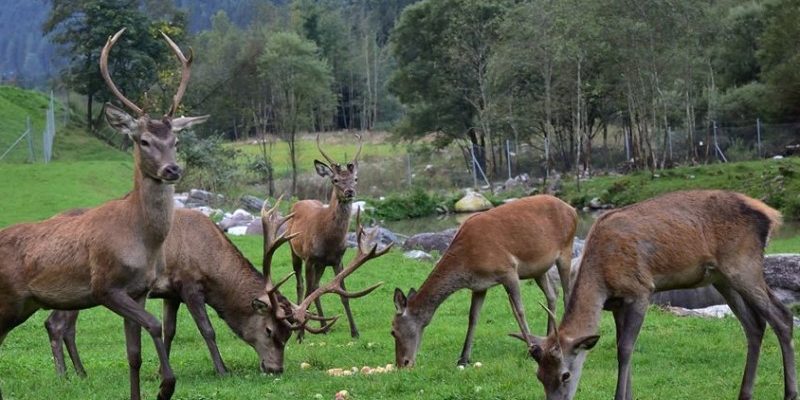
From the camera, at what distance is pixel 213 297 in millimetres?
11656

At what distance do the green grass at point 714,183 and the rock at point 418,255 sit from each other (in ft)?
50.3

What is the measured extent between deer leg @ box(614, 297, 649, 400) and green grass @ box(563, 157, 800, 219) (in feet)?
92.8

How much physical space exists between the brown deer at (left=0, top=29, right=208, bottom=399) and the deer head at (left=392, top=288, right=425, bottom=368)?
3.21 metres

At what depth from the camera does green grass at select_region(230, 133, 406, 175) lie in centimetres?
6106

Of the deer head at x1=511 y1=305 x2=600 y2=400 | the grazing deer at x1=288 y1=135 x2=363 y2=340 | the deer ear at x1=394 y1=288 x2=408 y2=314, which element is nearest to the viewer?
the deer head at x1=511 y1=305 x2=600 y2=400

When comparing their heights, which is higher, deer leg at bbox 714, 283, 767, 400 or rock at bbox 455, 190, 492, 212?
deer leg at bbox 714, 283, 767, 400

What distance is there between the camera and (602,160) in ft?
189

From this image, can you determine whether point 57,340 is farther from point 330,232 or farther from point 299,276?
point 299,276

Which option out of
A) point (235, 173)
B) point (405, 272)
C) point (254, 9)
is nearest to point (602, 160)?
point (235, 173)

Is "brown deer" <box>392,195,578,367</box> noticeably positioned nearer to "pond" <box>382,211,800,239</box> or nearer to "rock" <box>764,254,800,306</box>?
"rock" <box>764,254,800,306</box>

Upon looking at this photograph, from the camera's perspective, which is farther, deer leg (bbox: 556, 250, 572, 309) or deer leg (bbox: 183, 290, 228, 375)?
deer leg (bbox: 556, 250, 572, 309)

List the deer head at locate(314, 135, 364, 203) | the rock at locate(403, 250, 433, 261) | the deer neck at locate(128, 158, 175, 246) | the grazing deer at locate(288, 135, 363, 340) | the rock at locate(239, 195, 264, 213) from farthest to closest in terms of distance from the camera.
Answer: the rock at locate(239, 195, 264, 213)
the rock at locate(403, 250, 433, 261)
the deer head at locate(314, 135, 364, 203)
the grazing deer at locate(288, 135, 363, 340)
the deer neck at locate(128, 158, 175, 246)

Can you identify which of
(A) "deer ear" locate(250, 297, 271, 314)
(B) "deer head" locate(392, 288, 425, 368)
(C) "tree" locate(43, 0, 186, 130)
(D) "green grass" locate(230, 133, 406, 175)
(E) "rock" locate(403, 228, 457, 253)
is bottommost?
(D) "green grass" locate(230, 133, 406, 175)

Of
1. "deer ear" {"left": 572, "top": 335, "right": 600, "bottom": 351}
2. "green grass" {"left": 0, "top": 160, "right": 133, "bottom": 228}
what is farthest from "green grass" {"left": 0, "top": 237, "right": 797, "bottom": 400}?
"green grass" {"left": 0, "top": 160, "right": 133, "bottom": 228}
